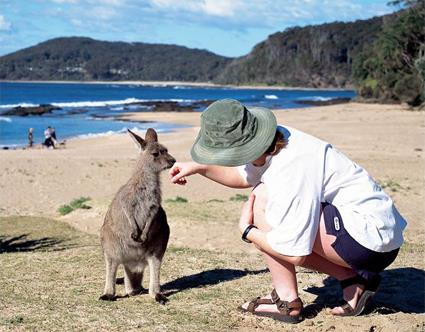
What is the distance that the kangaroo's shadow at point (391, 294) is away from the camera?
4.69 metres

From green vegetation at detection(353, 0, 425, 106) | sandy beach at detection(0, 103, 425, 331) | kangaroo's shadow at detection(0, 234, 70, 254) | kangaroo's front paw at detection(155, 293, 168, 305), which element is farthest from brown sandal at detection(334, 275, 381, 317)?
green vegetation at detection(353, 0, 425, 106)

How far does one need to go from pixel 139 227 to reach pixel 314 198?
63.6 inches

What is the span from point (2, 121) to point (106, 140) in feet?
59.2

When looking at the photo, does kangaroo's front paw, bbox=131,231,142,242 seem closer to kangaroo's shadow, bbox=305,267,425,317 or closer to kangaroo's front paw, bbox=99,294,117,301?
kangaroo's front paw, bbox=99,294,117,301

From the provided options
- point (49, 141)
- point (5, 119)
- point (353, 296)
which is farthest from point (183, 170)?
point (5, 119)

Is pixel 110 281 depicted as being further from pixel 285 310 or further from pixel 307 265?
pixel 307 265

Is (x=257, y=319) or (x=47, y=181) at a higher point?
(x=257, y=319)

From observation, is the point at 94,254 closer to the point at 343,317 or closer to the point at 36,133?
the point at 343,317

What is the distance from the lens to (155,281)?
16.5 ft

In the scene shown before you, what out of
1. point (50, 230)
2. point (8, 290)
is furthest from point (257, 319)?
point (50, 230)

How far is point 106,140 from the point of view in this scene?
29391 mm

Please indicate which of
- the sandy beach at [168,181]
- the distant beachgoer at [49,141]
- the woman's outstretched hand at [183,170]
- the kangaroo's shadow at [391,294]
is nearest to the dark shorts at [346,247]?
the sandy beach at [168,181]

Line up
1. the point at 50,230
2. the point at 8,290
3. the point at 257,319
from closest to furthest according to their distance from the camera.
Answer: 1. the point at 257,319
2. the point at 8,290
3. the point at 50,230

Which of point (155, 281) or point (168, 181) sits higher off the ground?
point (155, 281)
